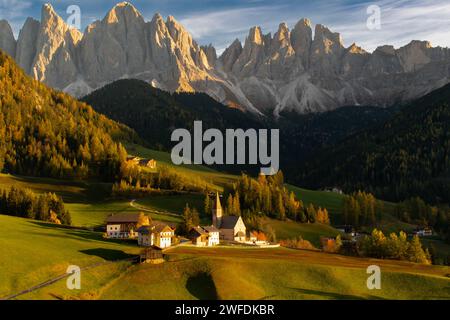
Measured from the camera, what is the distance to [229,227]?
484 feet

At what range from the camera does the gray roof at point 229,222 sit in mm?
147875

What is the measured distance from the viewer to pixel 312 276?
98062 millimetres

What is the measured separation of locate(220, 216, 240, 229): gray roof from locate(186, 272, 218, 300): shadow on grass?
172 ft

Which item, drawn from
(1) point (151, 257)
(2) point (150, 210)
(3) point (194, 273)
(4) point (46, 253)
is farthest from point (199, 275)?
(2) point (150, 210)

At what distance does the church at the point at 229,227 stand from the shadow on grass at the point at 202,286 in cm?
5149

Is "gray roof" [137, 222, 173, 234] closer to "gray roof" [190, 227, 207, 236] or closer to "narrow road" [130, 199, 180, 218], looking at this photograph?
"gray roof" [190, 227, 207, 236]

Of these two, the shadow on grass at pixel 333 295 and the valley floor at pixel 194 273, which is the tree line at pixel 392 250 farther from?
the shadow on grass at pixel 333 295

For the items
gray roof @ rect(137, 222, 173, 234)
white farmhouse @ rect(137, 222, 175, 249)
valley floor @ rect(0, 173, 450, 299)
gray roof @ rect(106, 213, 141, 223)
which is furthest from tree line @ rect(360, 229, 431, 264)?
gray roof @ rect(106, 213, 141, 223)

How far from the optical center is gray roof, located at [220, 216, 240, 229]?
14788 cm

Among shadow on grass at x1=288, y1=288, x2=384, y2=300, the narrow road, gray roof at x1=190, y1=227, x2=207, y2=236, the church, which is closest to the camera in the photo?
shadow on grass at x1=288, y1=288, x2=384, y2=300

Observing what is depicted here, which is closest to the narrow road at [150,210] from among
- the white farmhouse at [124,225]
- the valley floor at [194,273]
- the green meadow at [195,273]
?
the white farmhouse at [124,225]

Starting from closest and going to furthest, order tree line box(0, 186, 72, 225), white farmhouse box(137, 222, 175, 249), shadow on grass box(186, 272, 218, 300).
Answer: shadow on grass box(186, 272, 218, 300)
white farmhouse box(137, 222, 175, 249)
tree line box(0, 186, 72, 225)
